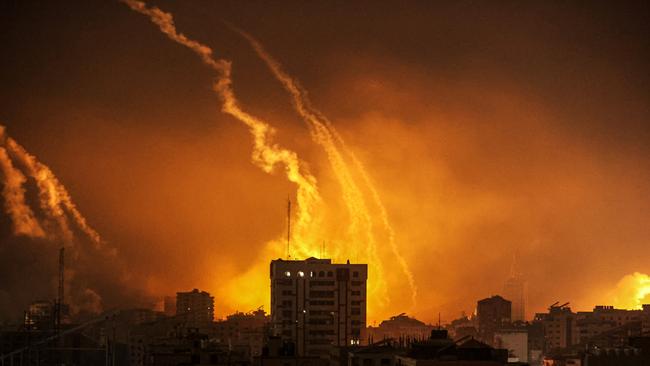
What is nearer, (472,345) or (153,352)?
(472,345)

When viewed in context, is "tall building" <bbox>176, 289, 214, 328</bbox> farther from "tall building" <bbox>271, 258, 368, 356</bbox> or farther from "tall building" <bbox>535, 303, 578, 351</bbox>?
"tall building" <bbox>271, 258, 368, 356</bbox>

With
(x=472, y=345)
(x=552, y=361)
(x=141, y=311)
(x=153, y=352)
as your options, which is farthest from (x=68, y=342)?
(x=472, y=345)

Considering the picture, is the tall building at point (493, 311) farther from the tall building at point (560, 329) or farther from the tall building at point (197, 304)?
the tall building at point (197, 304)

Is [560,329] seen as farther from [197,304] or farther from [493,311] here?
[197,304]

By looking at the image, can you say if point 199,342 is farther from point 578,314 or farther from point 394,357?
point 578,314

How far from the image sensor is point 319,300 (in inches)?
4360

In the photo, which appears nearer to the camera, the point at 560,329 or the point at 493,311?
the point at 560,329

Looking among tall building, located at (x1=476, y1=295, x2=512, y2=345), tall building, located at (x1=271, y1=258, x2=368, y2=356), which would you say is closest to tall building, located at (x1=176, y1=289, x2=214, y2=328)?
tall building, located at (x1=476, y1=295, x2=512, y2=345)

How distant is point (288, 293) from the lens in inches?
4368

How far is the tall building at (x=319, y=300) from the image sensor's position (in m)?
109

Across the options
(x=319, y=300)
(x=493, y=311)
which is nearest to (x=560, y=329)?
(x=493, y=311)

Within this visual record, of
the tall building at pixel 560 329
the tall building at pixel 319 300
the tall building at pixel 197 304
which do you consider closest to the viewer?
the tall building at pixel 319 300

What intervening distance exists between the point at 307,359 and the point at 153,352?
8729 millimetres

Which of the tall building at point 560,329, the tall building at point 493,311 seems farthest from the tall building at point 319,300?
the tall building at point 493,311
